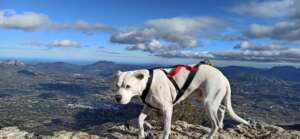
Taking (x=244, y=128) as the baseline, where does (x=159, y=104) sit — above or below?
above

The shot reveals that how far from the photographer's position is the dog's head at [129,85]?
356 inches

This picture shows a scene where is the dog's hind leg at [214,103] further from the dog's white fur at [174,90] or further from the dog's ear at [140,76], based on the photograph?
the dog's ear at [140,76]

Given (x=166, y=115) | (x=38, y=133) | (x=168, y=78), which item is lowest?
(x=38, y=133)

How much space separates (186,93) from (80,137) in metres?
3.87

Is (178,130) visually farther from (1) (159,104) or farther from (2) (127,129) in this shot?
(1) (159,104)

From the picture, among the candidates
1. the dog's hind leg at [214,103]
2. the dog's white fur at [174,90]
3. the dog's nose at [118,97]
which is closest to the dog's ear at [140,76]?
the dog's white fur at [174,90]

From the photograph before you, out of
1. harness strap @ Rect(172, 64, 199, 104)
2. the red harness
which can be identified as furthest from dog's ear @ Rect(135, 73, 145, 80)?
harness strap @ Rect(172, 64, 199, 104)

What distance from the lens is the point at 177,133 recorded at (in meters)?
12.5

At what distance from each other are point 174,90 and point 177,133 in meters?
2.71

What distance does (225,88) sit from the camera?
1103 centimetres

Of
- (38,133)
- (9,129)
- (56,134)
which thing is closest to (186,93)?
(56,134)

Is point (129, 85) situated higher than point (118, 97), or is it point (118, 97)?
point (129, 85)

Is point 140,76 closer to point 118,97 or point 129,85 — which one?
point 129,85

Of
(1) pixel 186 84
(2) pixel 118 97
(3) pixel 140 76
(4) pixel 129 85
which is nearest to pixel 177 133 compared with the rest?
(1) pixel 186 84
